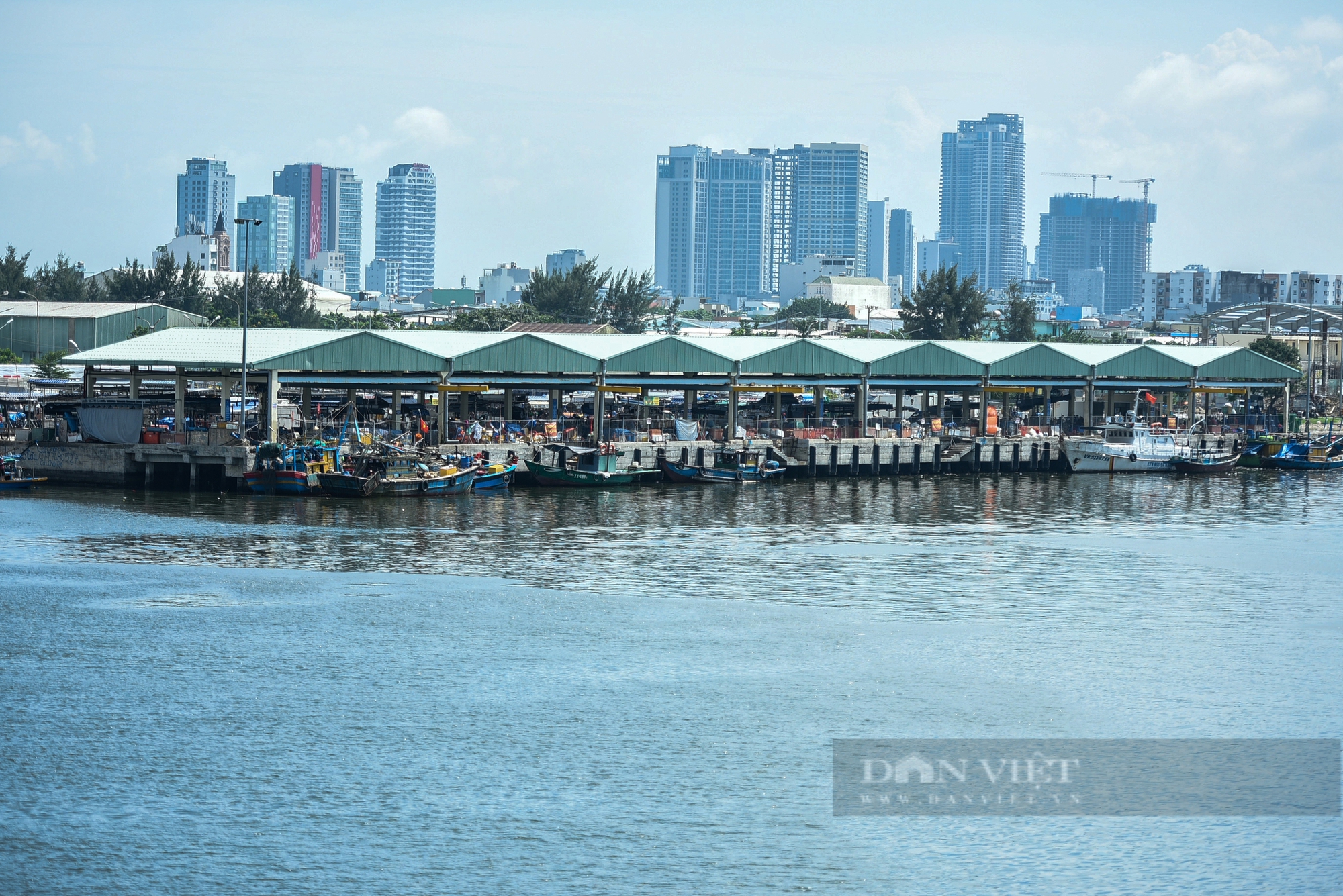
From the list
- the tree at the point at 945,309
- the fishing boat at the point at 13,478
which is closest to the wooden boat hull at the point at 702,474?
the fishing boat at the point at 13,478

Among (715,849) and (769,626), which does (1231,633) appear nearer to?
(769,626)

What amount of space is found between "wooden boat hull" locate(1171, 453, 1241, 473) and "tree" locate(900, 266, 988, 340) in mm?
67669

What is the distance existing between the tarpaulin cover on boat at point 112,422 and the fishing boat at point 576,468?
56.3 ft

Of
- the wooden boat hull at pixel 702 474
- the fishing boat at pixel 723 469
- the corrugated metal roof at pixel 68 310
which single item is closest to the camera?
the wooden boat hull at pixel 702 474

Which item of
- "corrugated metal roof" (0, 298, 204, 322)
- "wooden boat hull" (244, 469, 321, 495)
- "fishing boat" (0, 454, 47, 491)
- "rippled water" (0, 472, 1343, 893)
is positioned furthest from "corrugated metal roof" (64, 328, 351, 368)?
"corrugated metal roof" (0, 298, 204, 322)

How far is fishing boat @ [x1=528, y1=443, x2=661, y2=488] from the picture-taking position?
69.4 metres

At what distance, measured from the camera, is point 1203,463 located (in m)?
87.3

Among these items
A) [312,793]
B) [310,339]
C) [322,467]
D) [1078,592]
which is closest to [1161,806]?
[312,793]

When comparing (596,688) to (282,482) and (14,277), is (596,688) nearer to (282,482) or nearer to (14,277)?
(282,482)

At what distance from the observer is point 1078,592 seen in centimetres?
4484

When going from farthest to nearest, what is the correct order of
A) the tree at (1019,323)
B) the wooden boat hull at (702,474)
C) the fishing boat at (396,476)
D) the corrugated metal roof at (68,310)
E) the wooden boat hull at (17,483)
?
the tree at (1019,323)
the corrugated metal roof at (68,310)
the wooden boat hull at (702,474)
the wooden boat hull at (17,483)
the fishing boat at (396,476)

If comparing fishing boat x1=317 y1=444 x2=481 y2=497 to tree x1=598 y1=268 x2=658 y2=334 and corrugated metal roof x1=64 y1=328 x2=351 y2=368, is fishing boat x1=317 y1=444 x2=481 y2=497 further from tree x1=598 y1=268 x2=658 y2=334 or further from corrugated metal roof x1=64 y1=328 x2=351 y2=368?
tree x1=598 y1=268 x2=658 y2=334

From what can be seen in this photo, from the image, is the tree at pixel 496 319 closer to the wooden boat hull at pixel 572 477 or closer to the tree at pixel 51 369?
the tree at pixel 51 369

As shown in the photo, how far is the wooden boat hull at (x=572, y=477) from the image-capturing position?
69375 millimetres
